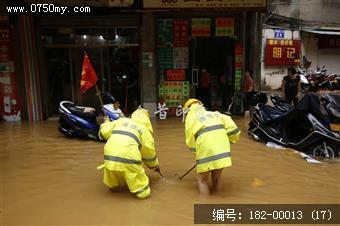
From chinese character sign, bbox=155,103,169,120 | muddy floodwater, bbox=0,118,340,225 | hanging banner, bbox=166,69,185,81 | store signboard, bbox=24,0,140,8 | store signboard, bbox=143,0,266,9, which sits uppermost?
store signboard, bbox=24,0,140,8

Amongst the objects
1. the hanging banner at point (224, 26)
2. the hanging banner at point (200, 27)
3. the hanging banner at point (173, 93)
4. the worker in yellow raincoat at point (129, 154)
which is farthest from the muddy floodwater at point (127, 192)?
the hanging banner at point (224, 26)

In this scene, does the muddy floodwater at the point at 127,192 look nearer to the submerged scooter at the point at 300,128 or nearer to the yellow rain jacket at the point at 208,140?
the submerged scooter at the point at 300,128

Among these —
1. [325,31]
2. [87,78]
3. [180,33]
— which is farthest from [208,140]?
[325,31]

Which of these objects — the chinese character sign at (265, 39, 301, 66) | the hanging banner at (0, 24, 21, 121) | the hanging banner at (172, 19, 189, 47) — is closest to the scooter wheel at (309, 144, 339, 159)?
the hanging banner at (172, 19, 189, 47)

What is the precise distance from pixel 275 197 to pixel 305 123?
8.58 ft

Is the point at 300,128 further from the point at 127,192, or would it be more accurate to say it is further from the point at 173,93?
the point at 173,93

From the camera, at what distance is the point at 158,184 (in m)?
5.03

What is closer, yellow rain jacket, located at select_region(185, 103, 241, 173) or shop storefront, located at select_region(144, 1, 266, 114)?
yellow rain jacket, located at select_region(185, 103, 241, 173)

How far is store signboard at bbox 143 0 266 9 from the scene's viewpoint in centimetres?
974

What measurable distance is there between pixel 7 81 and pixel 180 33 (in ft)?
16.7

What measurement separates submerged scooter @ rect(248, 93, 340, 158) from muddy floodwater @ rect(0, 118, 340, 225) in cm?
26

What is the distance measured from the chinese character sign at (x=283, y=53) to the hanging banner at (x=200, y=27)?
12.9 feet

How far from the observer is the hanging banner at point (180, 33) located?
10.5 meters

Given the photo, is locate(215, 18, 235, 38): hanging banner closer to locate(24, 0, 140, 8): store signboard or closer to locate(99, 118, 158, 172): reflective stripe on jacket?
locate(24, 0, 140, 8): store signboard
